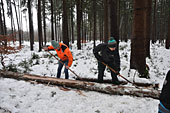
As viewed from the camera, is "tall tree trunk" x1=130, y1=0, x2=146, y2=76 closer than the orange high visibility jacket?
No

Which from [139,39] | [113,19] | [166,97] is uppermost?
[113,19]

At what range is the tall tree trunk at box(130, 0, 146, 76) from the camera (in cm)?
543

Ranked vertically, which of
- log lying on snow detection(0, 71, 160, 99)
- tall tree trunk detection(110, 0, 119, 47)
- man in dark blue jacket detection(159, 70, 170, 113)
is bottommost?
log lying on snow detection(0, 71, 160, 99)

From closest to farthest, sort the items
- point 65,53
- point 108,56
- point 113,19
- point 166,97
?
point 166,97, point 108,56, point 65,53, point 113,19

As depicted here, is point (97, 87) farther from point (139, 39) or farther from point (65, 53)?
point (139, 39)

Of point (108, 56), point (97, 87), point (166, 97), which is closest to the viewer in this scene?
point (166, 97)

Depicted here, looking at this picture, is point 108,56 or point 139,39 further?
point 139,39

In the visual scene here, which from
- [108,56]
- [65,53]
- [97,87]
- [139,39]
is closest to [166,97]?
[97,87]

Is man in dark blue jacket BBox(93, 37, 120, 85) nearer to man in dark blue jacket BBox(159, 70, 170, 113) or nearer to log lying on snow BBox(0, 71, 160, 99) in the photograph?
log lying on snow BBox(0, 71, 160, 99)

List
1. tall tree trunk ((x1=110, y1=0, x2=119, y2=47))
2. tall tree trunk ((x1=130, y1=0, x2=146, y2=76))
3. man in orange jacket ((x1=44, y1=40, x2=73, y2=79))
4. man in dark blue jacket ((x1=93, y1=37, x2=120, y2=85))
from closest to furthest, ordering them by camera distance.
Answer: man in dark blue jacket ((x1=93, y1=37, x2=120, y2=85)) → man in orange jacket ((x1=44, y1=40, x2=73, y2=79)) → tall tree trunk ((x1=130, y1=0, x2=146, y2=76)) → tall tree trunk ((x1=110, y1=0, x2=119, y2=47))

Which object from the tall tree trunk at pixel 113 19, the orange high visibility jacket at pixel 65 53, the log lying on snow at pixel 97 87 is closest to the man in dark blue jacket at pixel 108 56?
the log lying on snow at pixel 97 87

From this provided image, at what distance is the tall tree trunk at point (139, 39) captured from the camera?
5.43 meters

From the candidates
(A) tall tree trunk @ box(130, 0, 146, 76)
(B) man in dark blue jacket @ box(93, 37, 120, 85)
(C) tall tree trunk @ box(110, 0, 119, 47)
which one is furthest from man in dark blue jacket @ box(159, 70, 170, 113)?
(C) tall tree trunk @ box(110, 0, 119, 47)

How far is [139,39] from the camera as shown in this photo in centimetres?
557
